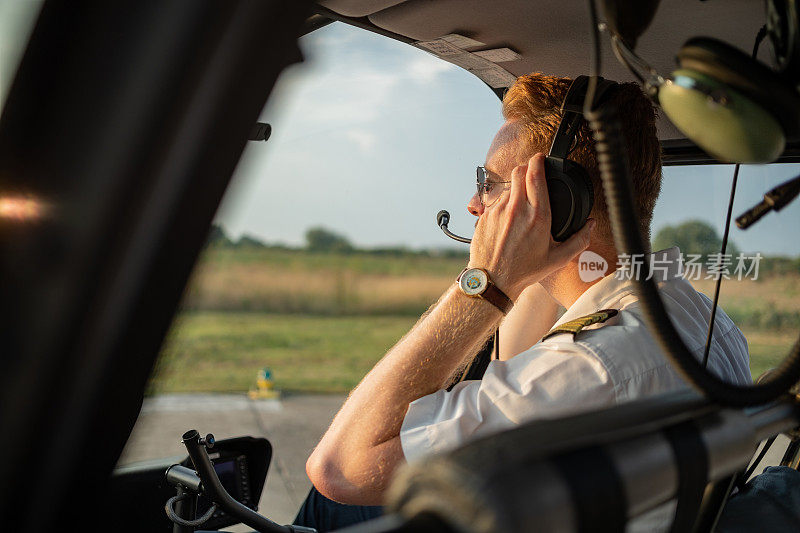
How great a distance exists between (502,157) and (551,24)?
12.6 inches

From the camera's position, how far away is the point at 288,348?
1287 cm

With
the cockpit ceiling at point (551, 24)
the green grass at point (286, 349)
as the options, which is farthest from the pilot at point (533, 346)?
the green grass at point (286, 349)

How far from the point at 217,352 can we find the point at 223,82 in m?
12.0

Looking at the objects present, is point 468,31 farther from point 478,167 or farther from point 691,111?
point 691,111

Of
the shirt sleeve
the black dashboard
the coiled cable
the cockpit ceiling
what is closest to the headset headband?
the cockpit ceiling

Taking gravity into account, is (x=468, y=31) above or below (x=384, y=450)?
above

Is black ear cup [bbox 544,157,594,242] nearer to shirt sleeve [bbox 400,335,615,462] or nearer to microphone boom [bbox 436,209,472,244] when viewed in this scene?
shirt sleeve [bbox 400,335,615,462]

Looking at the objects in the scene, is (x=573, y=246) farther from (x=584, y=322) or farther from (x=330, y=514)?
(x=330, y=514)

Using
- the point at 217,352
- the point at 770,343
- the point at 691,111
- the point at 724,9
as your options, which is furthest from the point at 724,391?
the point at 217,352

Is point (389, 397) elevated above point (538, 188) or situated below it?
below

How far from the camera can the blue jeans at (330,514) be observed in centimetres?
200

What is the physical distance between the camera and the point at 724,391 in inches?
24.6

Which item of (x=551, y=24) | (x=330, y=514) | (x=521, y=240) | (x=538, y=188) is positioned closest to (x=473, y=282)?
(x=521, y=240)

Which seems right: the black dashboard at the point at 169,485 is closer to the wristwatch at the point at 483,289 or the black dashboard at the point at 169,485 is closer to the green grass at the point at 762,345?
the wristwatch at the point at 483,289
